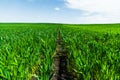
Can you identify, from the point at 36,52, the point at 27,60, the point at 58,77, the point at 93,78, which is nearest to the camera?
the point at 93,78

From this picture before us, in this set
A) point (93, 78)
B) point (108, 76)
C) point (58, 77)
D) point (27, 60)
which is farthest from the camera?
point (58, 77)

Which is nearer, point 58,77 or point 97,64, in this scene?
point 97,64

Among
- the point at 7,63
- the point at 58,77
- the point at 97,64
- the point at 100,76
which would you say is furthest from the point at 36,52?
the point at 100,76

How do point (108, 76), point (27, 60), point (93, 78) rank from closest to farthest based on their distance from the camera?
point (108, 76) → point (93, 78) → point (27, 60)

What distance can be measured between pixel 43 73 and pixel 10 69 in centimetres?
61

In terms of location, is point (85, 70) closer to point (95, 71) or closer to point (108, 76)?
point (95, 71)

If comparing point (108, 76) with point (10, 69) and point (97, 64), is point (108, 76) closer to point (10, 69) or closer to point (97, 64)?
point (97, 64)

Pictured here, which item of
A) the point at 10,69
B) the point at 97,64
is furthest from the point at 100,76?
the point at 10,69

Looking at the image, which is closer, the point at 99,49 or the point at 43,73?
the point at 43,73

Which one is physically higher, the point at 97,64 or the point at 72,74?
the point at 97,64

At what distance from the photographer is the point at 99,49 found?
6.04m

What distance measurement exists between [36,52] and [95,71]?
2026mm

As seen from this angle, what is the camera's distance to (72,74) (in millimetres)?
5391

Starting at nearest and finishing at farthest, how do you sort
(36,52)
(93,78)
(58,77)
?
(93,78), (58,77), (36,52)
